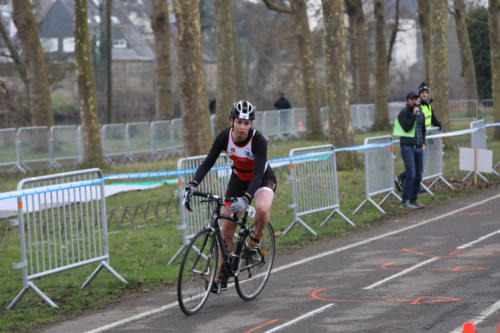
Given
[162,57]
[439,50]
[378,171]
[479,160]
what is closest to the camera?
[378,171]

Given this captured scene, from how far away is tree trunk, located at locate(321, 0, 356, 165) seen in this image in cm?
2097

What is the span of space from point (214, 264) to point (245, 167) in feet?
Result: 3.81

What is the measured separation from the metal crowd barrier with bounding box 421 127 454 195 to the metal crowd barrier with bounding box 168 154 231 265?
23.6 feet

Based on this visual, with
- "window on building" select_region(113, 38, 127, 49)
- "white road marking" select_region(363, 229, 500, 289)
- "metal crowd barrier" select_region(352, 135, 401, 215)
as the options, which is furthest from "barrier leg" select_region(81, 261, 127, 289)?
"window on building" select_region(113, 38, 127, 49)

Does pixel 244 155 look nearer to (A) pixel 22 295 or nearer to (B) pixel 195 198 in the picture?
(B) pixel 195 198

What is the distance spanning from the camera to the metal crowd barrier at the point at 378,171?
15164mm

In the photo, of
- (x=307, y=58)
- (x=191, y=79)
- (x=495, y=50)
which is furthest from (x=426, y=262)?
(x=307, y=58)

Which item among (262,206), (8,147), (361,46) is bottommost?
(262,206)

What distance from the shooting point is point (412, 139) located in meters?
15.4

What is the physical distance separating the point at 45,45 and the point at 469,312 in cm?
4983

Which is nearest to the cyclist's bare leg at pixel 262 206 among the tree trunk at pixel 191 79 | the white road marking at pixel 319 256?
the white road marking at pixel 319 256

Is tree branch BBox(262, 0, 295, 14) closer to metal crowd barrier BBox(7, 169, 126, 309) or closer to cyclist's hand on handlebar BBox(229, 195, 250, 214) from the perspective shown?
metal crowd barrier BBox(7, 169, 126, 309)

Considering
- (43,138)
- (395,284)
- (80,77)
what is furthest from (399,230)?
(43,138)

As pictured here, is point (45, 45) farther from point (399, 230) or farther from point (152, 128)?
point (399, 230)
